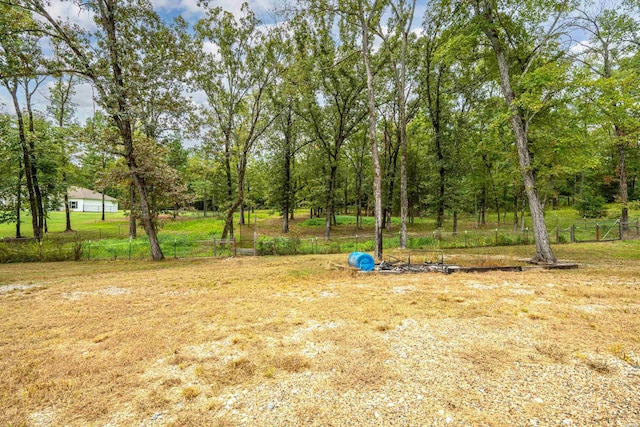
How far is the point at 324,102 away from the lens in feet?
73.8

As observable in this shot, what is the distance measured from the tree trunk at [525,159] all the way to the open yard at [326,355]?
2.99 meters

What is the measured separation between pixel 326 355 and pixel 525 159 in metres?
11.4

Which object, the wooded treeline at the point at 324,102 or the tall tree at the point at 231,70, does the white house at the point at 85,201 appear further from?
the tall tree at the point at 231,70

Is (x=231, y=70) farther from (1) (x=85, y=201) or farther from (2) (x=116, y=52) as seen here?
(1) (x=85, y=201)

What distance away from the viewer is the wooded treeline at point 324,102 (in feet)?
36.5

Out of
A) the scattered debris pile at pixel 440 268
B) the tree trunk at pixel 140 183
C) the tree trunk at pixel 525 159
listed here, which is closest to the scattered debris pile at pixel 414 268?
the scattered debris pile at pixel 440 268

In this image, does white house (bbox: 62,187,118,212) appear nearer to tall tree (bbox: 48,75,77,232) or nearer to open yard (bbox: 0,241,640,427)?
tall tree (bbox: 48,75,77,232)

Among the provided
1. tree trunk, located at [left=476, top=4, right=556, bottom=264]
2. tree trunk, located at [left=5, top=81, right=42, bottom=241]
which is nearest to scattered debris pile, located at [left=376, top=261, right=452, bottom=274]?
tree trunk, located at [left=476, top=4, right=556, bottom=264]

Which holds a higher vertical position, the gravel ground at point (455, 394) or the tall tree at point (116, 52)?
the tall tree at point (116, 52)

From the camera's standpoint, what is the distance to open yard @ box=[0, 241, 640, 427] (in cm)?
290

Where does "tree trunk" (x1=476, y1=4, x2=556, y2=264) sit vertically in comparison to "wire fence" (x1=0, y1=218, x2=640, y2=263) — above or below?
above

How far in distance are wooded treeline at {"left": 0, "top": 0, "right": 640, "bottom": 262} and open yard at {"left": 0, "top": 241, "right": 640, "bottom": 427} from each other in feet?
20.4

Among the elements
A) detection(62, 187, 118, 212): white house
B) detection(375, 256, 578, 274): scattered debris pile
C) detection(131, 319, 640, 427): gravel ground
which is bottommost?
detection(375, 256, 578, 274): scattered debris pile

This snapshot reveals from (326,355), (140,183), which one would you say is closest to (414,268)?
(326,355)
